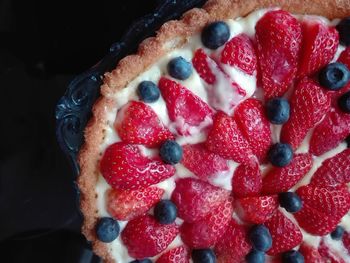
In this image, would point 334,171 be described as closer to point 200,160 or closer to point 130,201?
point 200,160

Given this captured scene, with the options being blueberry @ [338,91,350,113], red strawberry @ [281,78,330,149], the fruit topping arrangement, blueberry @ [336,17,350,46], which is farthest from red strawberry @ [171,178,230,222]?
blueberry @ [336,17,350,46]

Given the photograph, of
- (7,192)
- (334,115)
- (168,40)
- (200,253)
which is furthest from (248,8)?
(7,192)

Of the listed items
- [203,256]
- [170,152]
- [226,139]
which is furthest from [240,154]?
[203,256]

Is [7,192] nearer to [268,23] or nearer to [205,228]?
[205,228]

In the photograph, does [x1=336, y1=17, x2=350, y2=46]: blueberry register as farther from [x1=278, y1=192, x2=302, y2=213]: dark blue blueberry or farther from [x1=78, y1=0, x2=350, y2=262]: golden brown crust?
[x1=278, y1=192, x2=302, y2=213]: dark blue blueberry

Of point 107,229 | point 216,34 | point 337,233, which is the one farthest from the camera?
point 337,233

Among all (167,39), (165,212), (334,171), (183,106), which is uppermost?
(167,39)
